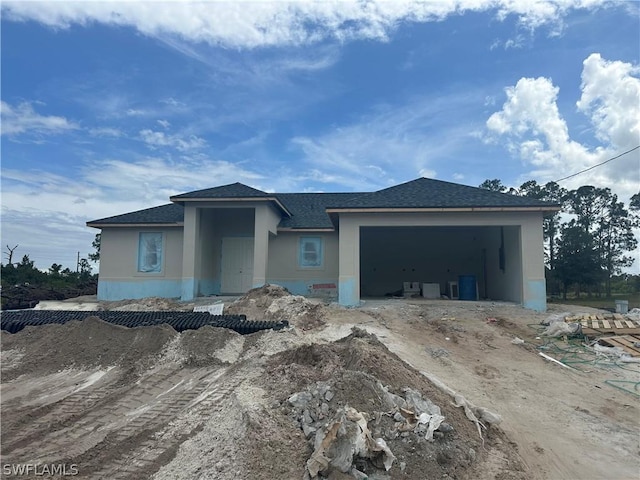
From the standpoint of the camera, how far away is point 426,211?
504 inches

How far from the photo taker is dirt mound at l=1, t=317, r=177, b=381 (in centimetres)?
709

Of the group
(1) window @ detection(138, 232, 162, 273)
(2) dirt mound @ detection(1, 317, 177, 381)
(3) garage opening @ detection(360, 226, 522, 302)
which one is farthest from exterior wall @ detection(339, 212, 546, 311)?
(1) window @ detection(138, 232, 162, 273)

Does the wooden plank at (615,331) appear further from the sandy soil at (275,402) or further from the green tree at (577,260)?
the green tree at (577,260)

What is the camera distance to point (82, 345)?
25.2 feet

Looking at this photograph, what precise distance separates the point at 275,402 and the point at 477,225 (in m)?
10.3

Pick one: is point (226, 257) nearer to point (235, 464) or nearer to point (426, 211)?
point (426, 211)

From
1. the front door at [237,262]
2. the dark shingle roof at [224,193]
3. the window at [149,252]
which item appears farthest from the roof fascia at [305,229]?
the window at [149,252]

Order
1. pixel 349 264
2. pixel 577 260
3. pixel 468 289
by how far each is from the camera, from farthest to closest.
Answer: pixel 577 260 < pixel 468 289 < pixel 349 264

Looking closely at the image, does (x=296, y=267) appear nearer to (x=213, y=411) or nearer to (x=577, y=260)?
(x=213, y=411)

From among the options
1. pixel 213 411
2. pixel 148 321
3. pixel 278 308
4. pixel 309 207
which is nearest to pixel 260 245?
pixel 278 308

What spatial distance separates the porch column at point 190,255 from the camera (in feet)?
48.7

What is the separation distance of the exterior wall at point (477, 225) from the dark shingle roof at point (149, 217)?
732 centimetres

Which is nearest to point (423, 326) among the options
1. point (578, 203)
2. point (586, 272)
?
point (586, 272)

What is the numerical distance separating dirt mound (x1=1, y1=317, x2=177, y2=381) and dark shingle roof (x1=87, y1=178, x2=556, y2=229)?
7.20m
